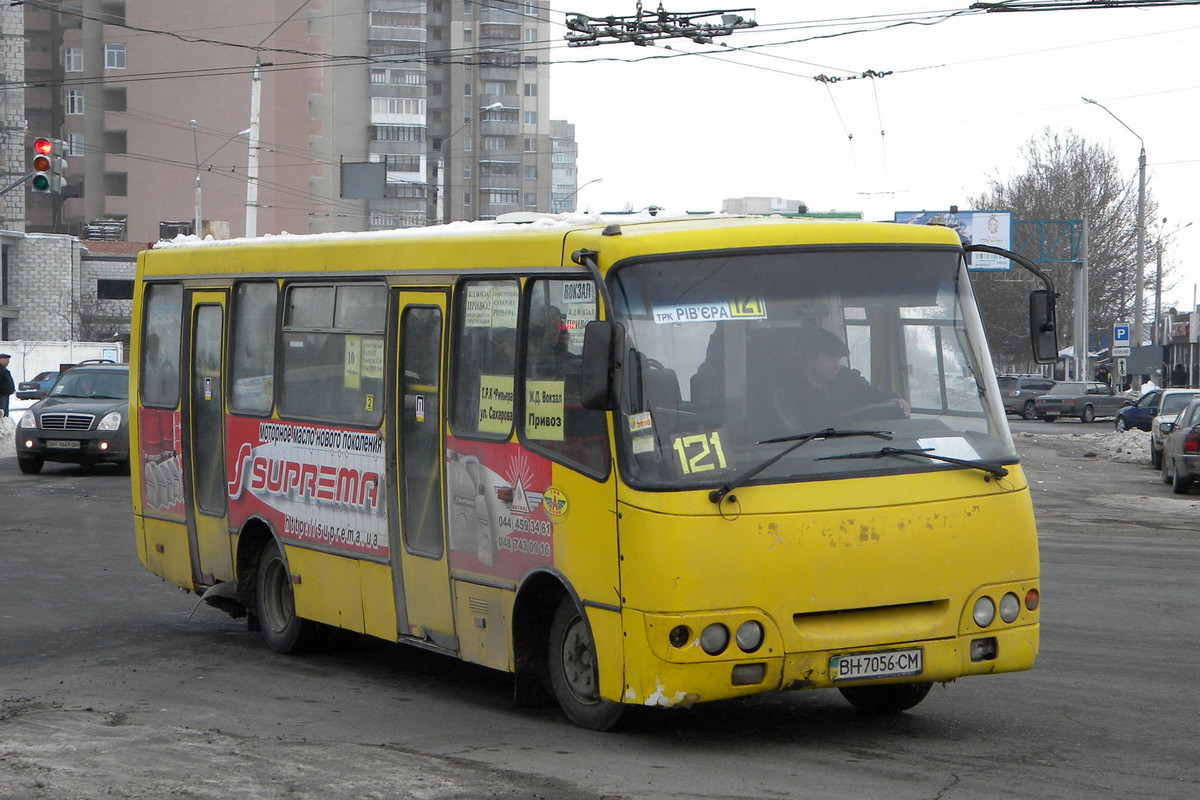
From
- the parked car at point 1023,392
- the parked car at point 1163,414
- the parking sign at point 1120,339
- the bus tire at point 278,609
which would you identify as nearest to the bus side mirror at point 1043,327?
the bus tire at point 278,609

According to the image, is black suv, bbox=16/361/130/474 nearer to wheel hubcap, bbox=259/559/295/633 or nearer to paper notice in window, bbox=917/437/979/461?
wheel hubcap, bbox=259/559/295/633

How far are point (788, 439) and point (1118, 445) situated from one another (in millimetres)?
33824

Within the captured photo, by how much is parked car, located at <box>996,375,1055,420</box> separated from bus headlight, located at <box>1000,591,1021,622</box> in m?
56.9

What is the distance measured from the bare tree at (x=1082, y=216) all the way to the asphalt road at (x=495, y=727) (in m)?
73.0

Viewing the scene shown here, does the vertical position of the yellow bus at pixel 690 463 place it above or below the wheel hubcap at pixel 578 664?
above

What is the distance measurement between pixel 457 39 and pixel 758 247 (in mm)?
134770

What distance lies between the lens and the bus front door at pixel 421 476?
862 cm

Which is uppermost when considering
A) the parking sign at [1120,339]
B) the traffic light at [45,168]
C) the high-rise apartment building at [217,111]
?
the high-rise apartment building at [217,111]

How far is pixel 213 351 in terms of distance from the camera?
11.2 meters

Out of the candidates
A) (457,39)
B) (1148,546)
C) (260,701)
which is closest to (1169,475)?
(1148,546)

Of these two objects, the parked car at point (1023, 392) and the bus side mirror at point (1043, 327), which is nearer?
the bus side mirror at point (1043, 327)

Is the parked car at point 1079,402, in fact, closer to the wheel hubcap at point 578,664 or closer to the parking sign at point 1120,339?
the parking sign at point 1120,339

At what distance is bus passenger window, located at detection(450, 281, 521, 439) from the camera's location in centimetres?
810

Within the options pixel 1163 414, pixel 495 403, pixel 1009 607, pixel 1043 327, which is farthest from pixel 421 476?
pixel 1163 414
